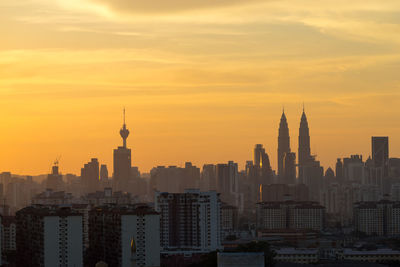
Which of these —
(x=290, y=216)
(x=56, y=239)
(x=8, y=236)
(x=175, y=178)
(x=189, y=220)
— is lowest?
(x=56, y=239)

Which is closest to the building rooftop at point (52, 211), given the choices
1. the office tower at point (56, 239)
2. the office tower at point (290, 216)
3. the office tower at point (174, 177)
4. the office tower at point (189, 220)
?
the office tower at point (56, 239)

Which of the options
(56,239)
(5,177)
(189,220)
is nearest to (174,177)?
(5,177)

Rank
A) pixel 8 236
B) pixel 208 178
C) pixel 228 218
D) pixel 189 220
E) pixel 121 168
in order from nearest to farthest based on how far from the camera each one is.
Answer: pixel 8 236 < pixel 189 220 < pixel 228 218 < pixel 208 178 < pixel 121 168

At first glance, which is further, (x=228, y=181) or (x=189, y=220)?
(x=228, y=181)

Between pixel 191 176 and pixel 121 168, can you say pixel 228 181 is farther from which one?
pixel 121 168

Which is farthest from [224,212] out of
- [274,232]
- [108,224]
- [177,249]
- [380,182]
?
[380,182]

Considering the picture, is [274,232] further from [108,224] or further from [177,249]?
[108,224]

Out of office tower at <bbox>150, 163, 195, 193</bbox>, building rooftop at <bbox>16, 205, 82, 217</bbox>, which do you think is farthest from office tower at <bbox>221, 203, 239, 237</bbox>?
building rooftop at <bbox>16, 205, 82, 217</bbox>
